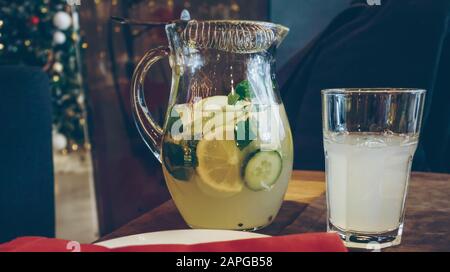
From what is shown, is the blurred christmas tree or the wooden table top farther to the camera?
the blurred christmas tree

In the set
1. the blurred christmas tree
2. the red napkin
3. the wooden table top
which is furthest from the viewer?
the blurred christmas tree

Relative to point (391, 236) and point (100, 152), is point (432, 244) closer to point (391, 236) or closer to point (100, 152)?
point (391, 236)

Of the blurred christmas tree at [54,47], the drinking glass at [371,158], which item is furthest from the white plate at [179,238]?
the blurred christmas tree at [54,47]

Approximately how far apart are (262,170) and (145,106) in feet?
0.61

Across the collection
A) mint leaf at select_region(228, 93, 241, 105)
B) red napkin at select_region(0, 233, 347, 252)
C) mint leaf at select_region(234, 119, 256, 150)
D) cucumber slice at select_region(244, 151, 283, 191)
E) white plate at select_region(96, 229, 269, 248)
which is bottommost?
white plate at select_region(96, 229, 269, 248)

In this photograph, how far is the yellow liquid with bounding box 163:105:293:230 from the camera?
0.58 metres

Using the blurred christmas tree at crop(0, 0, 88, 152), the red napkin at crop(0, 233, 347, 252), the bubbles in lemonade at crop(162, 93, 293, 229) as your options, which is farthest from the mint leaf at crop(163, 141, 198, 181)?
the blurred christmas tree at crop(0, 0, 88, 152)

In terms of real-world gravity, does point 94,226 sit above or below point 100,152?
below

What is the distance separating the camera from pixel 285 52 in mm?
1515

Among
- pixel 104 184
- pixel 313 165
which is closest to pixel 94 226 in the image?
pixel 104 184

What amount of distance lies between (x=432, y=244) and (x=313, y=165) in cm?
108

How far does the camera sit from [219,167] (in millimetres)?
568

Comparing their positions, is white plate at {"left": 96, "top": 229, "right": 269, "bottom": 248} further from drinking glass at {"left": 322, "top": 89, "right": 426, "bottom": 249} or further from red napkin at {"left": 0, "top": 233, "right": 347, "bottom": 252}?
drinking glass at {"left": 322, "top": 89, "right": 426, "bottom": 249}

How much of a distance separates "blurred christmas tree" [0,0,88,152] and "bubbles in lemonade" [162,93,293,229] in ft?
7.30
